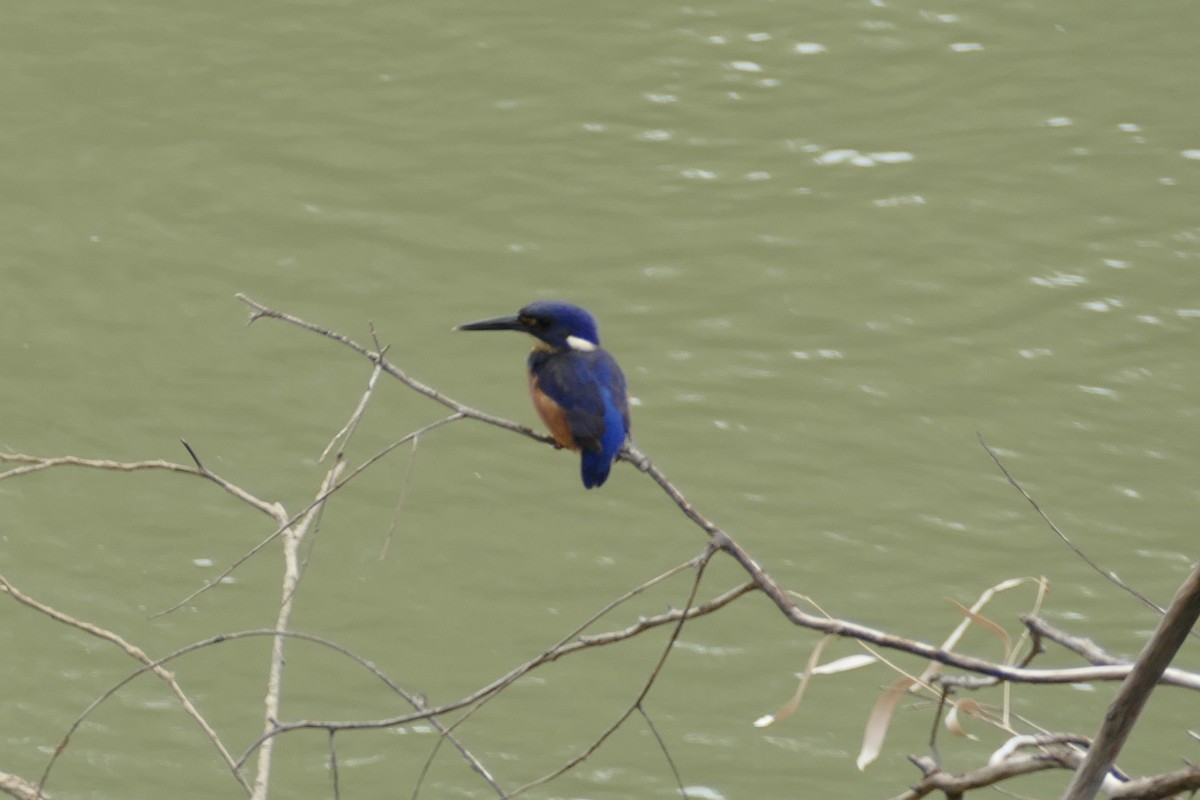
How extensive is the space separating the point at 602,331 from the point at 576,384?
3.47m

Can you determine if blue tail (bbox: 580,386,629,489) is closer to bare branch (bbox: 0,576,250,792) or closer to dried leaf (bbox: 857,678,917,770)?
bare branch (bbox: 0,576,250,792)

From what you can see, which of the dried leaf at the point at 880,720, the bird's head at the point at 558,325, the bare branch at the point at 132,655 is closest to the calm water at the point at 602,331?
the bird's head at the point at 558,325

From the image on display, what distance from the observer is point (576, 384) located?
3484 millimetres

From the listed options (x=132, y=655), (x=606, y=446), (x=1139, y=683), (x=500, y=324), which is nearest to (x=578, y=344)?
(x=500, y=324)

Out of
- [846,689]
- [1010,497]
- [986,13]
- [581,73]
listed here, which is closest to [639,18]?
→ [581,73]

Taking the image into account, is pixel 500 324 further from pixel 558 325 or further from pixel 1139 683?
pixel 1139 683

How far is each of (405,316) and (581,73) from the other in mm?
2468

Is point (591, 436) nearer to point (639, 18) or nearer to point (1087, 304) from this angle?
point (1087, 304)

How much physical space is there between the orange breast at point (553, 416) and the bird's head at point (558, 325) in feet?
0.41

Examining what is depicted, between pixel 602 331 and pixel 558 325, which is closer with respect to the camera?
pixel 558 325

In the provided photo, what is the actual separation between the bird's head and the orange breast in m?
0.12

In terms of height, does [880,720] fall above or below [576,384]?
above

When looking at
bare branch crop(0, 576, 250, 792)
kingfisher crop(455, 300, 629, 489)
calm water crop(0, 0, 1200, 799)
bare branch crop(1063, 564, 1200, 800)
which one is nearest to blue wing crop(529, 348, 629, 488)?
kingfisher crop(455, 300, 629, 489)

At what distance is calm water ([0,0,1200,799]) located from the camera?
5.47 meters
